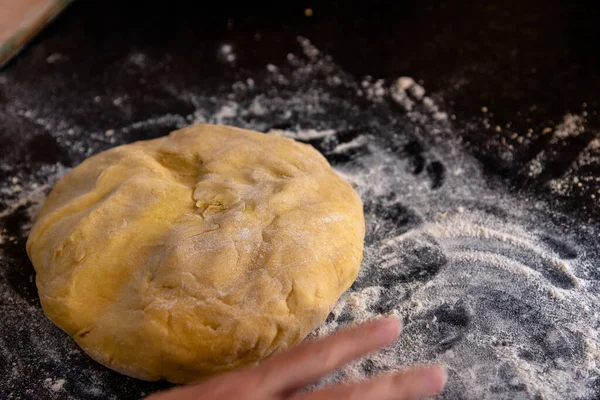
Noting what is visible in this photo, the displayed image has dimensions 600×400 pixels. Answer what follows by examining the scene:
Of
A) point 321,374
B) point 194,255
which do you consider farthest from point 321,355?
point 194,255

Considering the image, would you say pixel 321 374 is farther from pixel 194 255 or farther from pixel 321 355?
pixel 194 255

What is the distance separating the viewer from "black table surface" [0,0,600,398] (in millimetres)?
2105

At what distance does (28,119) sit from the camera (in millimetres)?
2279

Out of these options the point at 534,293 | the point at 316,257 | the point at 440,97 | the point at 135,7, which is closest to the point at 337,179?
the point at 316,257

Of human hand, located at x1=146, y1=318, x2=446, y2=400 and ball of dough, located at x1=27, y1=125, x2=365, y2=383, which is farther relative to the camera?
ball of dough, located at x1=27, y1=125, x2=365, y2=383

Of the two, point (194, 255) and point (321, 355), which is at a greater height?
point (321, 355)

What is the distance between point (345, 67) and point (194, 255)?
139 cm

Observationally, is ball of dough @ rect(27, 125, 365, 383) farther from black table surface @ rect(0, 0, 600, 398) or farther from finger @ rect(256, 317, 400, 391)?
black table surface @ rect(0, 0, 600, 398)

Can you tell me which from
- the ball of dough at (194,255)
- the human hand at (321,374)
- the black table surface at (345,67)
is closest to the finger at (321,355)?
the human hand at (321,374)

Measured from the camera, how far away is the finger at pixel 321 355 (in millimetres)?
1110

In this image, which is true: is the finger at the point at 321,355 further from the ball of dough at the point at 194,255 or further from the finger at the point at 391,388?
the ball of dough at the point at 194,255

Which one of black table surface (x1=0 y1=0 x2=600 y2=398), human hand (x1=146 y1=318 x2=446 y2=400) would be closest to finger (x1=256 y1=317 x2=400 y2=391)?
human hand (x1=146 y1=318 x2=446 y2=400)

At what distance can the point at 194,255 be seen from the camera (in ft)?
4.65

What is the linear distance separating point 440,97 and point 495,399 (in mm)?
1314
